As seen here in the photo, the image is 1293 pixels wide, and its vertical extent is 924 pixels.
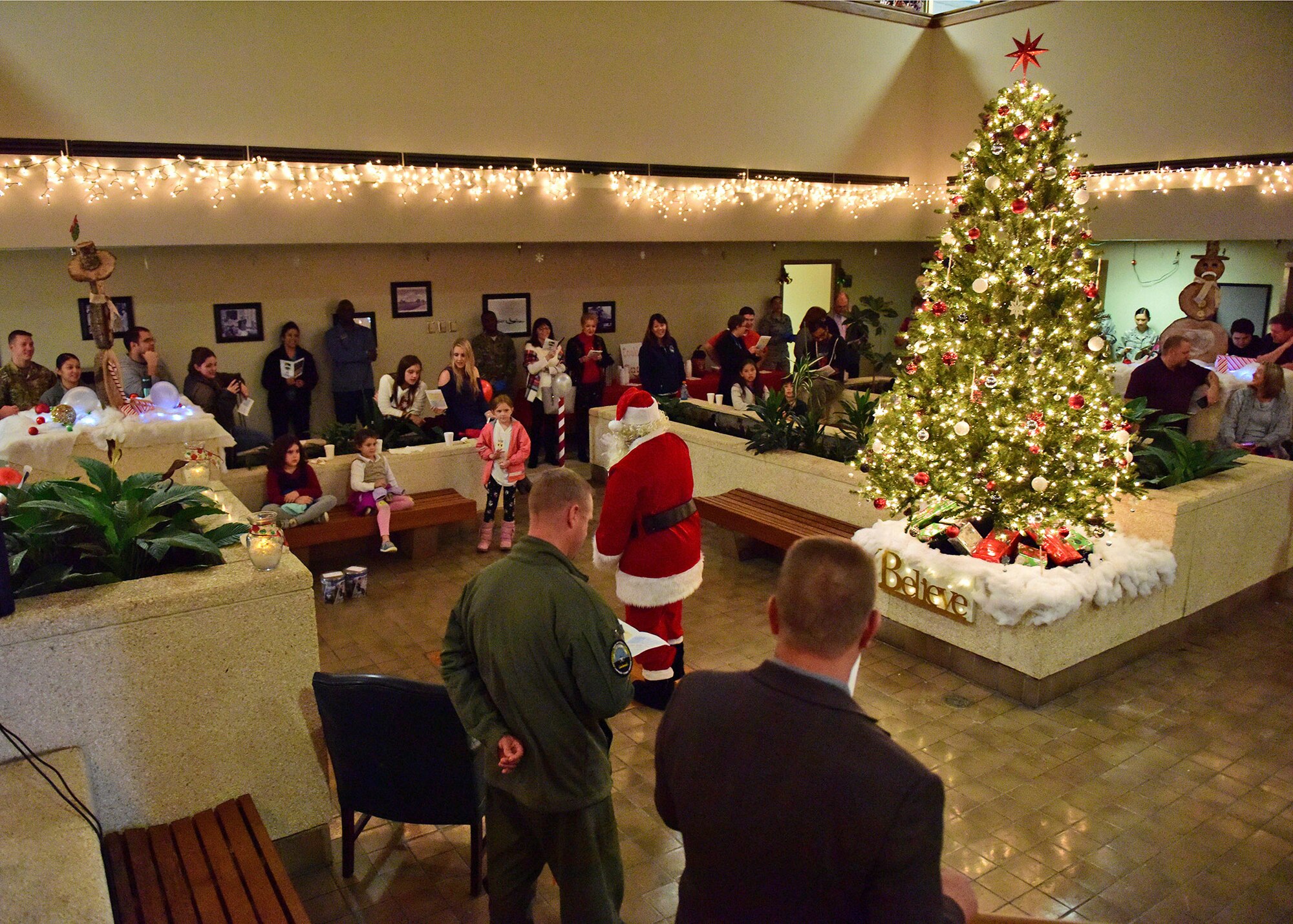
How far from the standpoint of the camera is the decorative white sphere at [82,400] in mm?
7379

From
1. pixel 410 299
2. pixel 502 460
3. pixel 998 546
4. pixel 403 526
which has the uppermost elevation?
pixel 410 299

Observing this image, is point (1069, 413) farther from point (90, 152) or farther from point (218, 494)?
point (90, 152)

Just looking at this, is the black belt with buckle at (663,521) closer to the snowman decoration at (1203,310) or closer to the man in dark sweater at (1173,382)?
the man in dark sweater at (1173,382)

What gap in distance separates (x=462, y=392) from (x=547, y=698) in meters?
6.85

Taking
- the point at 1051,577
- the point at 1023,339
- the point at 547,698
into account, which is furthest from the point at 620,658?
the point at 1023,339

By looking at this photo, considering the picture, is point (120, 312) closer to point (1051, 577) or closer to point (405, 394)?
point (405, 394)

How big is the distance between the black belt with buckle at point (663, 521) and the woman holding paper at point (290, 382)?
23.1 feet

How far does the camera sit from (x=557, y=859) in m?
2.99

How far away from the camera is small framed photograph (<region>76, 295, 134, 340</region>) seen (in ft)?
33.4

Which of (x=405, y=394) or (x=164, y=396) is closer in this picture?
(x=164, y=396)

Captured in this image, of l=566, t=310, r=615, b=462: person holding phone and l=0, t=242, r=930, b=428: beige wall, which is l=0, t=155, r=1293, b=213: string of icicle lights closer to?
l=0, t=242, r=930, b=428: beige wall

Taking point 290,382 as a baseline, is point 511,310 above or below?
above

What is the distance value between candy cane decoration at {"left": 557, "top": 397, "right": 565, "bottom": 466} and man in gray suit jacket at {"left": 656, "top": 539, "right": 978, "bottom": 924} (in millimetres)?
8948

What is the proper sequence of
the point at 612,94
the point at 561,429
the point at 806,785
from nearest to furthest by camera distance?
the point at 806,785 < the point at 561,429 < the point at 612,94
